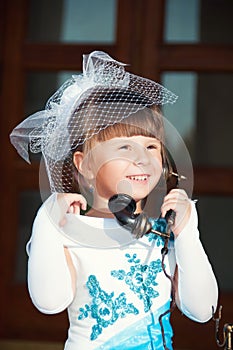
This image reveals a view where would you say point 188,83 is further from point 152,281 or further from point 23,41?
point 152,281

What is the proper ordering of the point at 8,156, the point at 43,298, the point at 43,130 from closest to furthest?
the point at 43,298, the point at 43,130, the point at 8,156

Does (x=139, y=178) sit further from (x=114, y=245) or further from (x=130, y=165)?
(x=114, y=245)

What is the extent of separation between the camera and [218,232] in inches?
150

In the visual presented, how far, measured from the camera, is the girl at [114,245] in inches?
70.3

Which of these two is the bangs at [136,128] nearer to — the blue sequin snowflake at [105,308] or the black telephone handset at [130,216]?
the black telephone handset at [130,216]

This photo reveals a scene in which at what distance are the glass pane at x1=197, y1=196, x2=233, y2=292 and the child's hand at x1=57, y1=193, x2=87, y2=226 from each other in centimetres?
202

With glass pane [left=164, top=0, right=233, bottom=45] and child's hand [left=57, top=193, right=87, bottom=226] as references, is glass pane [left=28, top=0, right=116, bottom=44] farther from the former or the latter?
child's hand [left=57, top=193, right=87, bottom=226]

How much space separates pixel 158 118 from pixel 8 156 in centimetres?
207

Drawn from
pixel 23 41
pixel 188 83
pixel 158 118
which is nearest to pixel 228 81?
pixel 188 83

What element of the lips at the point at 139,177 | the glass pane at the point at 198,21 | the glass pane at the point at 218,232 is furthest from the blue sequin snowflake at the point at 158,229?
the glass pane at the point at 198,21

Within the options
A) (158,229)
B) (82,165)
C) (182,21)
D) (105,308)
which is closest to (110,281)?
(105,308)

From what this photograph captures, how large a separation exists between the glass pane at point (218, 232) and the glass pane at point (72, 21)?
89 centimetres

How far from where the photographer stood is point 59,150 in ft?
6.19

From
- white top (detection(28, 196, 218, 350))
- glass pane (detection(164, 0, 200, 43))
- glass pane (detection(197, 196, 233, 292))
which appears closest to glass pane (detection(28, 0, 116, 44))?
glass pane (detection(164, 0, 200, 43))
